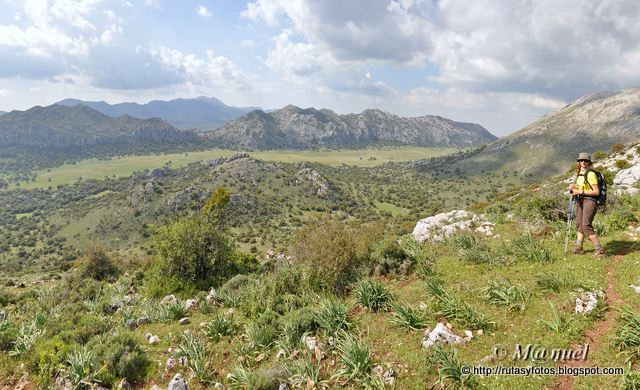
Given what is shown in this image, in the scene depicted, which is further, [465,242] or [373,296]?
[465,242]

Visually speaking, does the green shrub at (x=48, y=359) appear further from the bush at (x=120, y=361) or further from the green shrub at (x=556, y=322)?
the green shrub at (x=556, y=322)

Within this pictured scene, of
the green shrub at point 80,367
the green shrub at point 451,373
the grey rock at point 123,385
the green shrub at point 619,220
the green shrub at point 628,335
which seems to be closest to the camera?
the green shrub at point 628,335

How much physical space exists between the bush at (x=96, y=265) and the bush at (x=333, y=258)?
94.8 ft

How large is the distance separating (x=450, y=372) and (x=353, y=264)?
7.28 m

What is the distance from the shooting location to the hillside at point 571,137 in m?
149

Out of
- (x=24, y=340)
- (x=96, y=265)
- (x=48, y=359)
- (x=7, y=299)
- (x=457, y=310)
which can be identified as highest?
(x=457, y=310)

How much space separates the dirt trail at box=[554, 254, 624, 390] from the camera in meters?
5.91

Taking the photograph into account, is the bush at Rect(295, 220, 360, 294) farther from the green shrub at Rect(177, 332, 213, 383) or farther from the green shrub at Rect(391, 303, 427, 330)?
the green shrub at Rect(177, 332, 213, 383)

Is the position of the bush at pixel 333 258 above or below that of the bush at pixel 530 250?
below

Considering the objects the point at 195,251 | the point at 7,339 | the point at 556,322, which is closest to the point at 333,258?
the point at 556,322

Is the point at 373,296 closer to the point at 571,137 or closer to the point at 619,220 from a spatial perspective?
the point at 619,220

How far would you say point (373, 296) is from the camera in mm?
10195

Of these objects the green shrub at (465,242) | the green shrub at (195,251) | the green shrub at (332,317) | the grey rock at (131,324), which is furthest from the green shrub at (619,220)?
the green shrub at (195,251)

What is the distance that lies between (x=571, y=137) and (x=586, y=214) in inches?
7775
